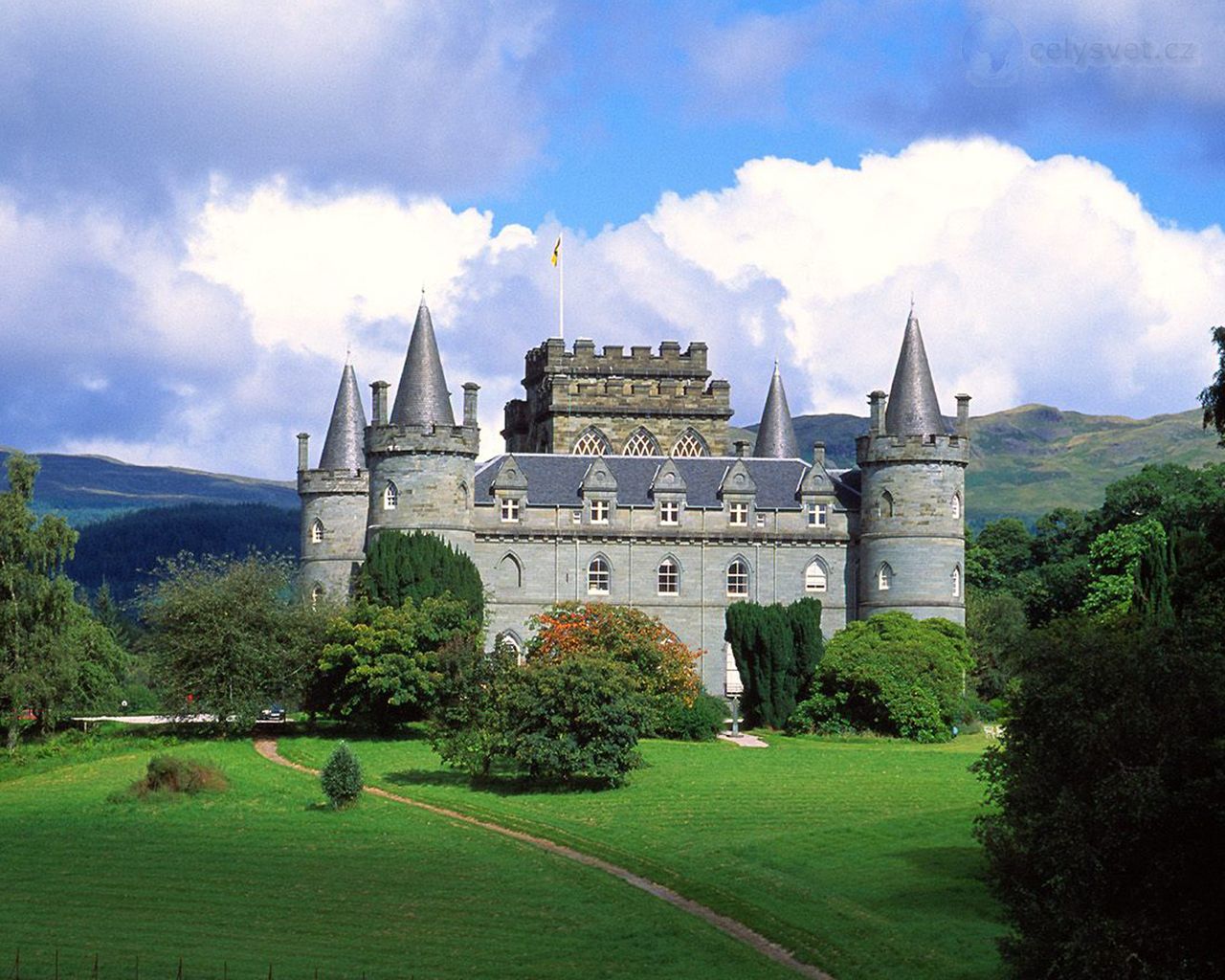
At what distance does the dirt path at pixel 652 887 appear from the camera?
98.2 feet

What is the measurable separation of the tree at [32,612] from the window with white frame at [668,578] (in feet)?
70.0

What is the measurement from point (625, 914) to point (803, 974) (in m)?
4.84

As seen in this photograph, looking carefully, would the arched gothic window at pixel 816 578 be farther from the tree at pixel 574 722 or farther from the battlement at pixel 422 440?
the tree at pixel 574 722

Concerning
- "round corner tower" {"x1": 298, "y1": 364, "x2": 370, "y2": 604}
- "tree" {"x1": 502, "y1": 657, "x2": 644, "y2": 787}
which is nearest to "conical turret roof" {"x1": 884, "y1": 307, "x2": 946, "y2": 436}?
"round corner tower" {"x1": 298, "y1": 364, "x2": 370, "y2": 604}

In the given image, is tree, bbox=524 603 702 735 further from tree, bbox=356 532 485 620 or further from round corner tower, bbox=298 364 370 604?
round corner tower, bbox=298 364 370 604

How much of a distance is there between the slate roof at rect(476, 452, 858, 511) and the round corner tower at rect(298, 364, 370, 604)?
5.80 meters

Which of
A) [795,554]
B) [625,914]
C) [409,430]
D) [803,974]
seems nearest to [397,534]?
[409,430]

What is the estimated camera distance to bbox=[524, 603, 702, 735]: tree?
195ft

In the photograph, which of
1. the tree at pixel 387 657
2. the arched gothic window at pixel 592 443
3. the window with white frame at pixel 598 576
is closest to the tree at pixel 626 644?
the tree at pixel 387 657

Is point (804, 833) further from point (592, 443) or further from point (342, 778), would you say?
point (592, 443)

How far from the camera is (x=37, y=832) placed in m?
41.8

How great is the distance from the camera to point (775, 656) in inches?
2601

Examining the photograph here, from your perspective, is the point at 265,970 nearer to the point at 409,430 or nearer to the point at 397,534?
the point at 397,534

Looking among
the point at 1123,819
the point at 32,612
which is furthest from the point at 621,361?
the point at 1123,819
